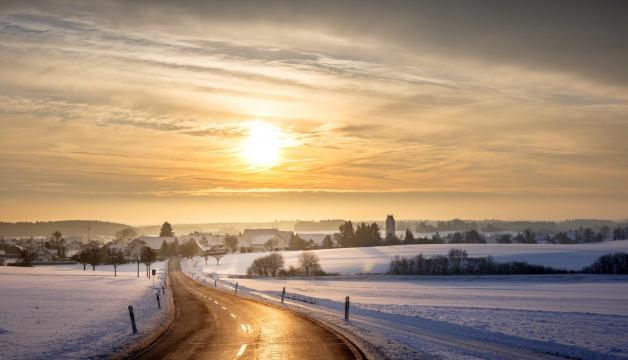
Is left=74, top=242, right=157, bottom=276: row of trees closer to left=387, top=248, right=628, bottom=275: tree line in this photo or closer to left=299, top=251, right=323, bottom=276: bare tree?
left=299, top=251, right=323, bottom=276: bare tree

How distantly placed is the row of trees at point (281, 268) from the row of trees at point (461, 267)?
58.0 feet

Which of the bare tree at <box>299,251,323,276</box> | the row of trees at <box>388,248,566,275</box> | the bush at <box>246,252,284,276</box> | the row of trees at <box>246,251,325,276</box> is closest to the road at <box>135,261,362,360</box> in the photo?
the bare tree at <box>299,251,323,276</box>

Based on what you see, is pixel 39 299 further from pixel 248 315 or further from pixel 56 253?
pixel 56 253

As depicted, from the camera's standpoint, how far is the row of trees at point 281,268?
122 m

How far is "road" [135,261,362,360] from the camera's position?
19312 mm

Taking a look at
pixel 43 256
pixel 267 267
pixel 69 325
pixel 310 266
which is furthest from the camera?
pixel 43 256

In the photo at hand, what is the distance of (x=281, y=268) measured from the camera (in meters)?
128

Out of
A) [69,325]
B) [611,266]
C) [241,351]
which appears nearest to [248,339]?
[241,351]

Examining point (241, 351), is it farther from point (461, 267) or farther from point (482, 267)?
point (461, 267)

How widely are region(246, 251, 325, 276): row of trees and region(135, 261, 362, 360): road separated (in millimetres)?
87487

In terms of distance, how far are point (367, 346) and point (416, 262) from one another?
10143 centimetres

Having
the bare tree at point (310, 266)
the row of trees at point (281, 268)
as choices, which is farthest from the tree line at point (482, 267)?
the row of trees at point (281, 268)

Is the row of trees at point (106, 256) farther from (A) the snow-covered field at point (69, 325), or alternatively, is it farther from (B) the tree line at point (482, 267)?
(A) the snow-covered field at point (69, 325)

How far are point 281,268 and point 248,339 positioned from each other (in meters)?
107
